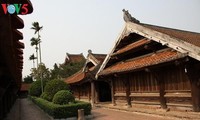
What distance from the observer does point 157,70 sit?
1359 centimetres

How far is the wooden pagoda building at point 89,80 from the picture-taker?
23.6 metres

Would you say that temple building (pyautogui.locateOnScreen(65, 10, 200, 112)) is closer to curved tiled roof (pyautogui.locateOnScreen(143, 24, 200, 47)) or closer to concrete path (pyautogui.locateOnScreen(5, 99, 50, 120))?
curved tiled roof (pyautogui.locateOnScreen(143, 24, 200, 47))

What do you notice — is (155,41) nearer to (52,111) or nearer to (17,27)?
(52,111)

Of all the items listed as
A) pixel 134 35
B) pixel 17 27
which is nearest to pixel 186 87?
pixel 134 35

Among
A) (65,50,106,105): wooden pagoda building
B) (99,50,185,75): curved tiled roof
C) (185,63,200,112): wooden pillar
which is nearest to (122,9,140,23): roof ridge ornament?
(99,50,185,75): curved tiled roof

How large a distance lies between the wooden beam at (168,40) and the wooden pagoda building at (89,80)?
8093 mm

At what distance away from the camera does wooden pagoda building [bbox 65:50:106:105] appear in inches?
927

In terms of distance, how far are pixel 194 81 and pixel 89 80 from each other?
1421 cm

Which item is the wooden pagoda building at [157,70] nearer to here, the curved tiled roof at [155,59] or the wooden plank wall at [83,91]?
the curved tiled roof at [155,59]

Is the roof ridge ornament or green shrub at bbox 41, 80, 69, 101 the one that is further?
green shrub at bbox 41, 80, 69, 101

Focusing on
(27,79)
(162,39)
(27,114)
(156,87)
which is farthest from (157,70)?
(27,79)

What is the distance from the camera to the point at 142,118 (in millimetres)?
13164

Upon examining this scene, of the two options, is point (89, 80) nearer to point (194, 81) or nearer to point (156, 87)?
point (156, 87)

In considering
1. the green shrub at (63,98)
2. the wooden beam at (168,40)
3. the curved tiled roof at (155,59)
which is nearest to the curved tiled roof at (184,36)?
the wooden beam at (168,40)
